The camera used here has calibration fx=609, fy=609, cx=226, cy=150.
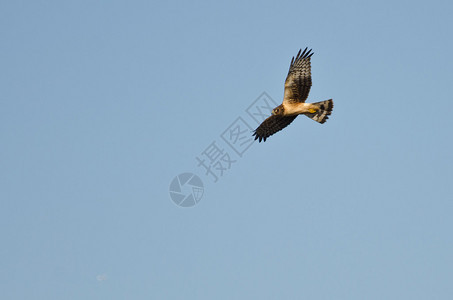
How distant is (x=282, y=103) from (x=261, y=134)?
1999mm

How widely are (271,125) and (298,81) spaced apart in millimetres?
2522

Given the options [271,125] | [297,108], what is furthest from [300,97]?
[271,125]

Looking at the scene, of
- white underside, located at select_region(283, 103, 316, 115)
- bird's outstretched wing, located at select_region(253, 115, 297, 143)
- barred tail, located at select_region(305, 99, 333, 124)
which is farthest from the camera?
bird's outstretched wing, located at select_region(253, 115, 297, 143)

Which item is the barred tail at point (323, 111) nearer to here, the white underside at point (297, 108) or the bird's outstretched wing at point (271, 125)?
the white underside at point (297, 108)

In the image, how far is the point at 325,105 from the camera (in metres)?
25.9

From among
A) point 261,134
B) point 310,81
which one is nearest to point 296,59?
point 310,81

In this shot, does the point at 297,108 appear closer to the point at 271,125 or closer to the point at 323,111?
the point at 323,111

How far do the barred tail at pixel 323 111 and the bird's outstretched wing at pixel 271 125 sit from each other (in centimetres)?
170

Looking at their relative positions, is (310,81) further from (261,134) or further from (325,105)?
(261,134)

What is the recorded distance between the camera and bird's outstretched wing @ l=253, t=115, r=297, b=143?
2750 centimetres

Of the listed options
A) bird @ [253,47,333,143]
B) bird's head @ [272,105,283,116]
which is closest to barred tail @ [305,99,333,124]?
bird @ [253,47,333,143]

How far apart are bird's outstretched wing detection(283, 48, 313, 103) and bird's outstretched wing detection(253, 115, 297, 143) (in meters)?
1.18

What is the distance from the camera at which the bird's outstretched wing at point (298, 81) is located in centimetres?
2634

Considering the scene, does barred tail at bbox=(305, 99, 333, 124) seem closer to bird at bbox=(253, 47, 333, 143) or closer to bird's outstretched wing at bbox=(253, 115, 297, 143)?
bird at bbox=(253, 47, 333, 143)
